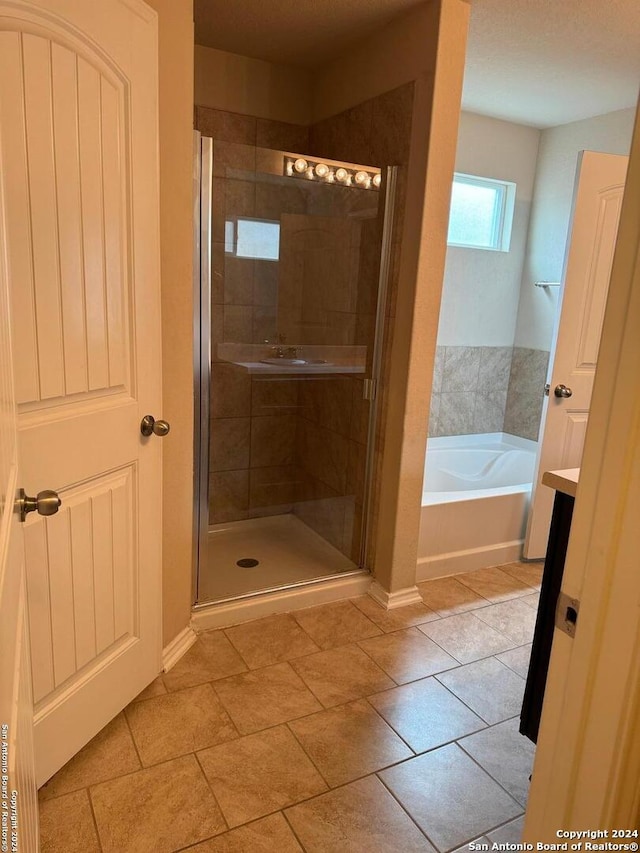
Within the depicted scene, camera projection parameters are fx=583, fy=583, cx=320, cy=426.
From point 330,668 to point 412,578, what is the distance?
0.69 m

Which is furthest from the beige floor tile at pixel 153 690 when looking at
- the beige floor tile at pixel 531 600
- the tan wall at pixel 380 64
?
the tan wall at pixel 380 64

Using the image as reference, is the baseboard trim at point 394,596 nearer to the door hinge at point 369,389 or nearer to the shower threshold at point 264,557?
the shower threshold at point 264,557

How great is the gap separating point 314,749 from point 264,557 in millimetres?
1203

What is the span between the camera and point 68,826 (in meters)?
1.49

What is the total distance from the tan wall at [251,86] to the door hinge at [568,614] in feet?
9.58

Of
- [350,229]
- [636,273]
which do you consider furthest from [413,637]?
[636,273]

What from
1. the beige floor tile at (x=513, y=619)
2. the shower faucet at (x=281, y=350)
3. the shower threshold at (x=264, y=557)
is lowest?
the beige floor tile at (x=513, y=619)

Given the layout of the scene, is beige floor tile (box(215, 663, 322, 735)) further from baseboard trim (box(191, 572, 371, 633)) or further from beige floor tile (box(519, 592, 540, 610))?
beige floor tile (box(519, 592, 540, 610))

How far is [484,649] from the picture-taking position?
94.0 inches

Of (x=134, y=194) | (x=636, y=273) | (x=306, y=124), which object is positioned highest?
(x=306, y=124)

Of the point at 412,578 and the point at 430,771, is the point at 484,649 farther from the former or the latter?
the point at 430,771

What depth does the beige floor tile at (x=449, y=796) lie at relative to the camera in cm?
156

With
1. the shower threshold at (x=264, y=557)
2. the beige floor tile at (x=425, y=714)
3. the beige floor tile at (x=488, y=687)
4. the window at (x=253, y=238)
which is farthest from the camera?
the shower threshold at (x=264, y=557)

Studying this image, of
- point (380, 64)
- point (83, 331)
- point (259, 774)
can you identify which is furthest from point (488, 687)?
point (380, 64)
